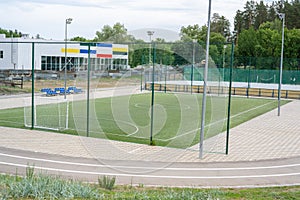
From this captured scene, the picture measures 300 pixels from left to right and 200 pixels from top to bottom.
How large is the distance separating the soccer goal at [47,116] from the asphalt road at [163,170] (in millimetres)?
4639

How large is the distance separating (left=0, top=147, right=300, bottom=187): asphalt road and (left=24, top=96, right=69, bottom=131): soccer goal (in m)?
4.64

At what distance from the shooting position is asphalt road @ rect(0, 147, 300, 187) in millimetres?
10281

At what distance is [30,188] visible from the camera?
7352 millimetres

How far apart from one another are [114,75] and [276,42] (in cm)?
4360

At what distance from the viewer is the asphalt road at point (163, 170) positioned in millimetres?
10281

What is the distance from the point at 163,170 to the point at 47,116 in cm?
1030

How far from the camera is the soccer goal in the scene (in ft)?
57.3

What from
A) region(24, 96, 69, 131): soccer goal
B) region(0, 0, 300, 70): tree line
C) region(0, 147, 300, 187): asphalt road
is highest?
region(0, 0, 300, 70): tree line

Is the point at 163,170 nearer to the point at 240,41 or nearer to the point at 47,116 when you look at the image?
the point at 47,116

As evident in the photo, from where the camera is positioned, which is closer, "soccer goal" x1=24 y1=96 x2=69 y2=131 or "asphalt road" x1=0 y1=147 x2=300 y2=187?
"asphalt road" x1=0 y1=147 x2=300 y2=187

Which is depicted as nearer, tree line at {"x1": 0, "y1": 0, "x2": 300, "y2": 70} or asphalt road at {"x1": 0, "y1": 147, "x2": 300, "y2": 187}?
asphalt road at {"x1": 0, "y1": 147, "x2": 300, "y2": 187}

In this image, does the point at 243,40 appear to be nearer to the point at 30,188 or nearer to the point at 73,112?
the point at 73,112

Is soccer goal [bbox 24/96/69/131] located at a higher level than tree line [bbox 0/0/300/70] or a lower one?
lower

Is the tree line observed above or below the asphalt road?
above
